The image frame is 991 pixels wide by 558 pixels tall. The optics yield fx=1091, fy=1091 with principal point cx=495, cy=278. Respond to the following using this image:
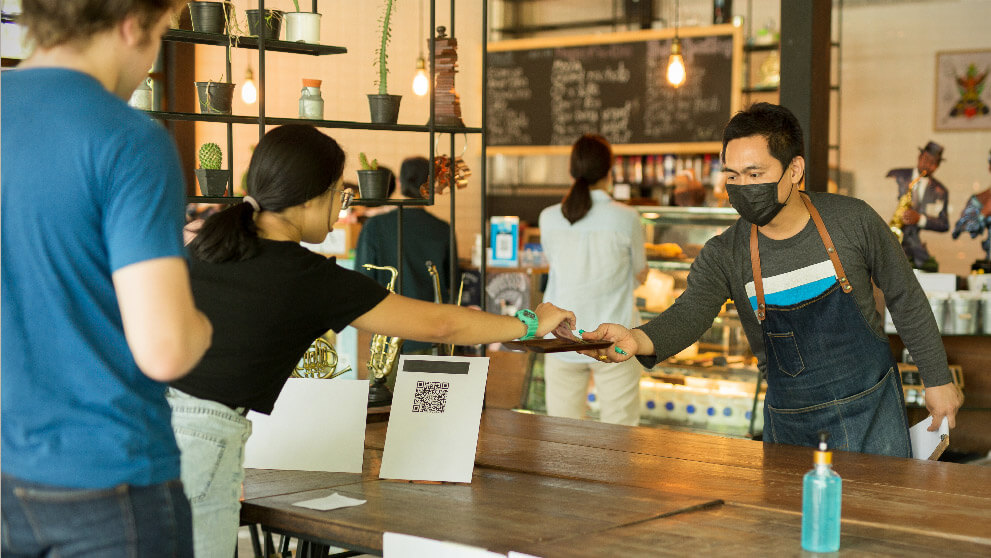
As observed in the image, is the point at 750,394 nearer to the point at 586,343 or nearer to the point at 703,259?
the point at 703,259

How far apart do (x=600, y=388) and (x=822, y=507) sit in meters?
3.19

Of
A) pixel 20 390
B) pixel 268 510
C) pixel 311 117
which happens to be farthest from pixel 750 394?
pixel 20 390

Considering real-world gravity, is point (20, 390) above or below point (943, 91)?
below

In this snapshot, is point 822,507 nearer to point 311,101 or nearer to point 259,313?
point 259,313

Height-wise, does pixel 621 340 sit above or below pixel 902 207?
below

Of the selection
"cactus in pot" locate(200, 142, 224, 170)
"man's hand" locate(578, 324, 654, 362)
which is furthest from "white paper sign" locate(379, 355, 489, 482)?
"cactus in pot" locate(200, 142, 224, 170)

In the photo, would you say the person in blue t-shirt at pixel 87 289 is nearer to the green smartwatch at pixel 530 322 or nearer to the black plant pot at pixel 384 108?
the green smartwatch at pixel 530 322

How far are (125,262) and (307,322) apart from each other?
77 centimetres

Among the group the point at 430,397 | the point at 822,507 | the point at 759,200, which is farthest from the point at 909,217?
the point at 822,507

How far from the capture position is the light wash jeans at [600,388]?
493 centimetres

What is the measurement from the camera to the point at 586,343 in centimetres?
278

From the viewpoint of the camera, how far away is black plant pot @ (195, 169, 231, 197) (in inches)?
131

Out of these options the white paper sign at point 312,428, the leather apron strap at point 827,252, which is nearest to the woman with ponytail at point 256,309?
the white paper sign at point 312,428

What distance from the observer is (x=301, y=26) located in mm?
3467
